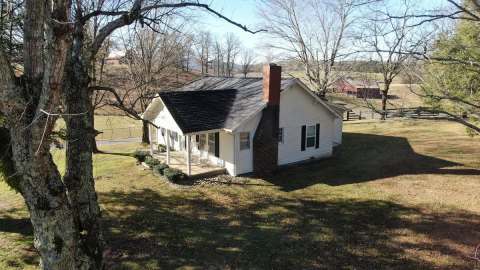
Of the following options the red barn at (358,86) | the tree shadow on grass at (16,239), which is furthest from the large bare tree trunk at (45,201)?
the red barn at (358,86)

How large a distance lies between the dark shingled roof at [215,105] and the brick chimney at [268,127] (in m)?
0.66

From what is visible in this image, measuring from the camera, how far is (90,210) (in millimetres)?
8758

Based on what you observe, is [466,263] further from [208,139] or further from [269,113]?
[208,139]

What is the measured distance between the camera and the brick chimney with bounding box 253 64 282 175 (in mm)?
18609

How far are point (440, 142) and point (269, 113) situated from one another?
1535 centimetres

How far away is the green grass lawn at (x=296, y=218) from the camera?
10.4 meters

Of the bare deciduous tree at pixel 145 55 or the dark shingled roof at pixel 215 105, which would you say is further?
the bare deciduous tree at pixel 145 55

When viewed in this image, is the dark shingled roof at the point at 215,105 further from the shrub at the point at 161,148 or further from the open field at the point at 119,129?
the open field at the point at 119,129

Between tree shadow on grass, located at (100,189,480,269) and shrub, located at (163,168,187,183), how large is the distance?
1901 millimetres

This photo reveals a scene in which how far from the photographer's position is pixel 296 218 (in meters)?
13.4

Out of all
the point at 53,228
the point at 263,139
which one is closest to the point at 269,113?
the point at 263,139

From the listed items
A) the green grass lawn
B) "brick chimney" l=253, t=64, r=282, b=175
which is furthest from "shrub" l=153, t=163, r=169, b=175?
"brick chimney" l=253, t=64, r=282, b=175

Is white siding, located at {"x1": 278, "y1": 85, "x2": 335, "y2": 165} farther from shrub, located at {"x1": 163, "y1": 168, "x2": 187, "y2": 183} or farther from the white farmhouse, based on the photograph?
shrub, located at {"x1": 163, "y1": 168, "x2": 187, "y2": 183}

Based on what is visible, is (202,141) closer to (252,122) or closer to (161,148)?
(252,122)
